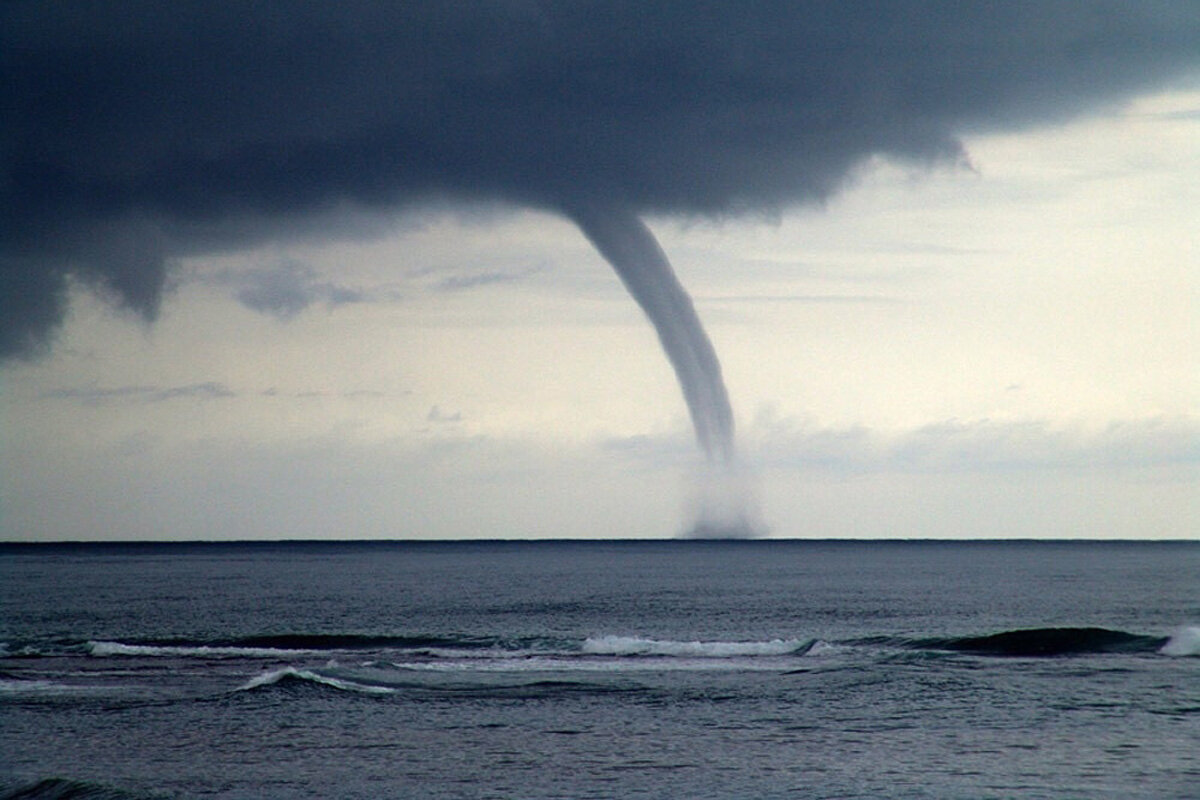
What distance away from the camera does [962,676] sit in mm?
48594

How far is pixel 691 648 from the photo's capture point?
59.2 meters

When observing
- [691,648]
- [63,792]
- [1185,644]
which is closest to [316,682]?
[63,792]

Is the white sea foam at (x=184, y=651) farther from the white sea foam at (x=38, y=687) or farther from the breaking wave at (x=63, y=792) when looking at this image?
the breaking wave at (x=63, y=792)

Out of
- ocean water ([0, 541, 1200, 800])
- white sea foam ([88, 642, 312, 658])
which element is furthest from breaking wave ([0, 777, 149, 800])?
white sea foam ([88, 642, 312, 658])

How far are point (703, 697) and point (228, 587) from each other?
95.4m

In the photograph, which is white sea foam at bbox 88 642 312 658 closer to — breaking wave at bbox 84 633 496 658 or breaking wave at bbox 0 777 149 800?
breaking wave at bbox 84 633 496 658

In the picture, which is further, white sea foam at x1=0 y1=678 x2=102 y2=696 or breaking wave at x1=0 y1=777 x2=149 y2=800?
white sea foam at x1=0 y1=678 x2=102 y2=696

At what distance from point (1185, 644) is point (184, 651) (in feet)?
148

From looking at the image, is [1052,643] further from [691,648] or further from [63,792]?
[63,792]

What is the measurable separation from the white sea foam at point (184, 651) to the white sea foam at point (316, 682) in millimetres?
10447

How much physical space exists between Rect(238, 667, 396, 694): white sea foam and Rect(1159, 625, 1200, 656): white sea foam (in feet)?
112

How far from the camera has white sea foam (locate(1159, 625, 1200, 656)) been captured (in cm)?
5550

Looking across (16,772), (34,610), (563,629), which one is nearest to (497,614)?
(563,629)

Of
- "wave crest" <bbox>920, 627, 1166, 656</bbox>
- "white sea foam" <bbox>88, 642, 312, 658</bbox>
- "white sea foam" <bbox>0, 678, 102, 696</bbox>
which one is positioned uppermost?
"wave crest" <bbox>920, 627, 1166, 656</bbox>
